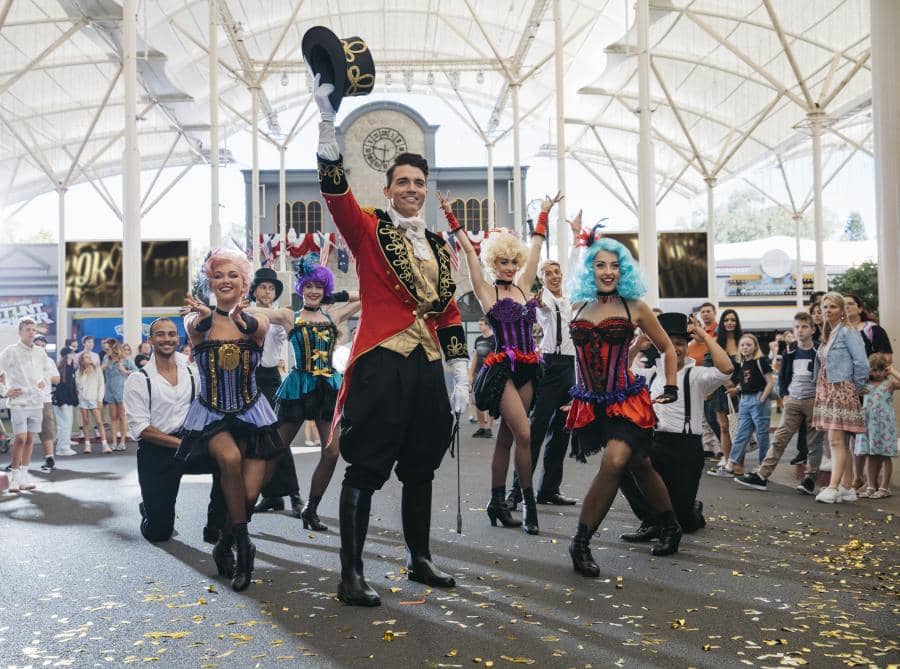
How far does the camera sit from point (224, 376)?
14.6 feet

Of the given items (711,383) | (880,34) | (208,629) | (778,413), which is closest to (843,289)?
(778,413)

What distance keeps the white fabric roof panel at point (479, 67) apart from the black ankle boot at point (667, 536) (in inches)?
487

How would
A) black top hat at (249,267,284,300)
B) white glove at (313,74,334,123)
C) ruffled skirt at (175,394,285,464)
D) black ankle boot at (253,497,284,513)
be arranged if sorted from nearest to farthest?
white glove at (313,74,334,123), ruffled skirt at (175,394,285,464), black top hat at (249,267,284,300), black ankle boot at (253,497,284,513)

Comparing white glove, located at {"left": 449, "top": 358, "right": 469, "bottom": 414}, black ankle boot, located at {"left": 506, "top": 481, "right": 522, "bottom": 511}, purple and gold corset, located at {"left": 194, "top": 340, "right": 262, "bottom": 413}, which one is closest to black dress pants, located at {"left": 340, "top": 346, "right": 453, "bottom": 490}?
white glove, located at {"left": 449, "top": 358, "right": 469, "bottom": 414}

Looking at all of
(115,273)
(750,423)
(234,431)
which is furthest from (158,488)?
(115,273)

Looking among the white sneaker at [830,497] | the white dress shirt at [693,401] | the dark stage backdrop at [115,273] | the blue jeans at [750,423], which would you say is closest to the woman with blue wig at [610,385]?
the white dress shirt at [693,401]

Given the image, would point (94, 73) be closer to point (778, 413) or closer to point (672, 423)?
point (778, 413)

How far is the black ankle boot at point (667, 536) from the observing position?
4848mm

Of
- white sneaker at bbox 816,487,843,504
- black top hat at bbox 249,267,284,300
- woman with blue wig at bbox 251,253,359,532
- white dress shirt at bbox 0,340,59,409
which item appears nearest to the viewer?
woman with blue wig at bbox 251,253,359,532

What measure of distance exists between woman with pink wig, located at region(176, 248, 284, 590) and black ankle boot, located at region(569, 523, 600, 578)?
1625 mm

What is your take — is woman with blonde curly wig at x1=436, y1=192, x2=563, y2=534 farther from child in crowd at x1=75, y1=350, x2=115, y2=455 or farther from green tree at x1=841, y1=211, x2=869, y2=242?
green tree at x1=841, y1=211, x2=869, y2=242

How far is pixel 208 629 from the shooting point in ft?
11.6

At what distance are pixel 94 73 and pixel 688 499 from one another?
78.3 feet

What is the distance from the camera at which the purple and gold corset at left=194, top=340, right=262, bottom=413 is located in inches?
174
